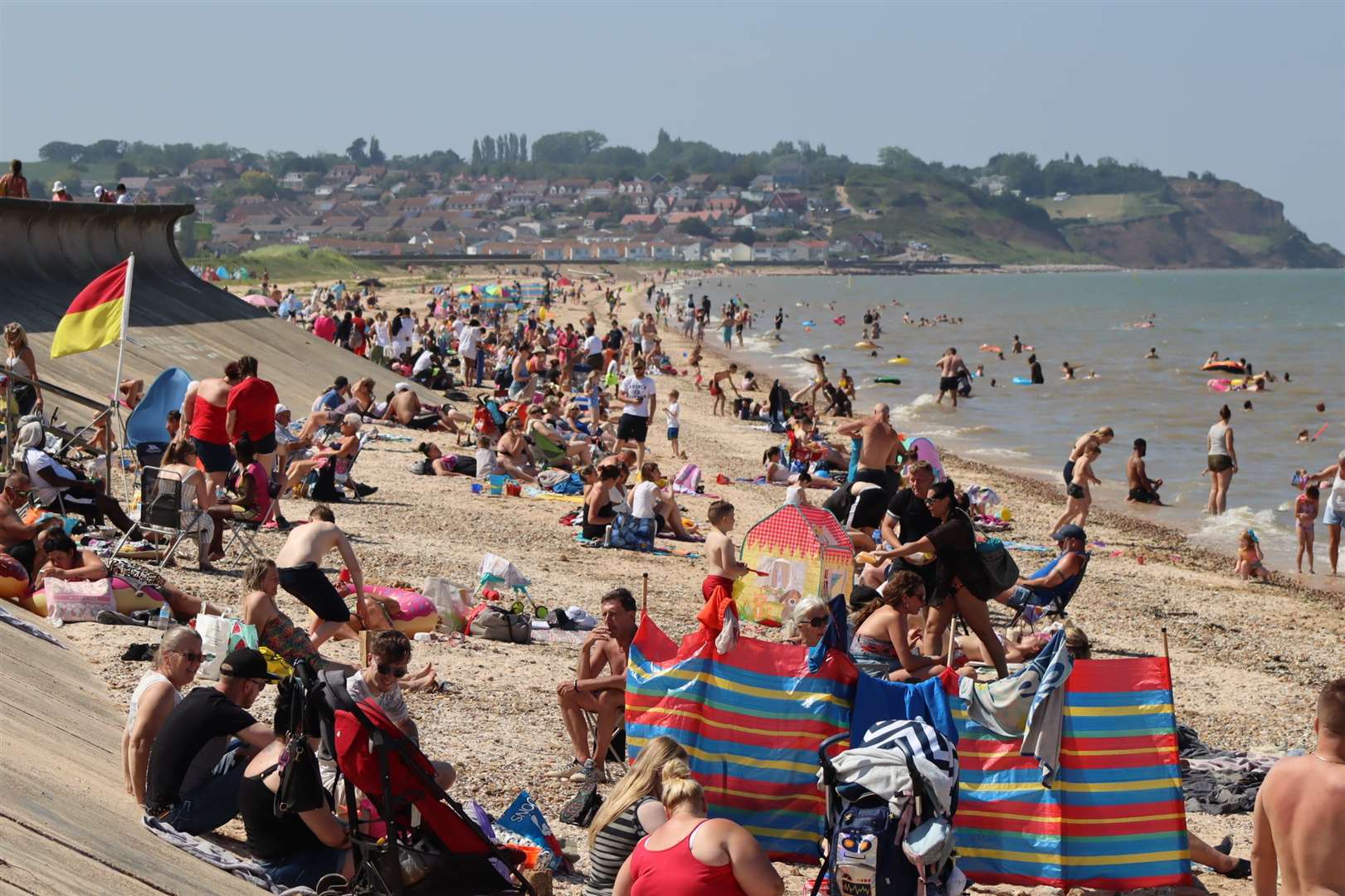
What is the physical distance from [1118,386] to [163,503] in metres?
33.8

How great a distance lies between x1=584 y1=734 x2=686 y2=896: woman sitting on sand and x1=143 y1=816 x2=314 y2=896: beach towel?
983 millimetres

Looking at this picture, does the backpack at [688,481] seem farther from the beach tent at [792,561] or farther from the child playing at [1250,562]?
the beach tent at [792,561]

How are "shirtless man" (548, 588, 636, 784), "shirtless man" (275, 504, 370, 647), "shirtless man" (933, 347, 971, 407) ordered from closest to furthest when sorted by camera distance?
"shirtless man" (548, 588, 636, 784) → "shirtless man" (275, 504, 370, 647) → "shirtless man" (933, 347, 971, 407)

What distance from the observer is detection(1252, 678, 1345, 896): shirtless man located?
4.22m

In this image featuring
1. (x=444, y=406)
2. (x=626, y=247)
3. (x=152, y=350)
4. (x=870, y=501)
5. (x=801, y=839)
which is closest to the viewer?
(x=801, y=839)

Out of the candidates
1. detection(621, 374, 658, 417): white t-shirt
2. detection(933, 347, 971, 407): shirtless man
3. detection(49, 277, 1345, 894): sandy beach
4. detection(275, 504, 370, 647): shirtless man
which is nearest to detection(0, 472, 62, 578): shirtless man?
detection(49, 277, 1345, 894): sandy beach

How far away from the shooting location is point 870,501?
10.8 meters

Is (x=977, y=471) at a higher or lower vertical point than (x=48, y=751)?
lower

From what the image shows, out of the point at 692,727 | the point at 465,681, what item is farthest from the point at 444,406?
the point at 692,727

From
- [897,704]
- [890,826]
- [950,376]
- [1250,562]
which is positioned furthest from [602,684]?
[950,376]

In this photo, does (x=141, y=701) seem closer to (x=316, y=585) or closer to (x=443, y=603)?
(x=316, y=585)

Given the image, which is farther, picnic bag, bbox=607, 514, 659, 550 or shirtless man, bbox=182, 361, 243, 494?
picnic bag, bbox=607, 514, 659, 550

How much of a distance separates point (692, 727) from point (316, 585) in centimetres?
271

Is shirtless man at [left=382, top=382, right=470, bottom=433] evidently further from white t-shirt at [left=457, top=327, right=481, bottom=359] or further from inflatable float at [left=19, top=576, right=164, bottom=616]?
inflatable float at [left=19, top=576, right=164, bottom=616]
